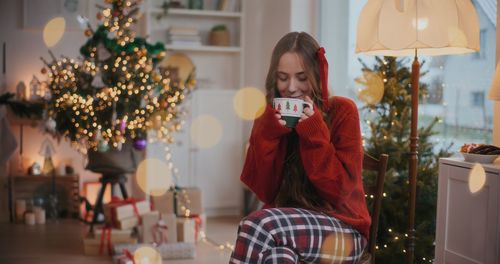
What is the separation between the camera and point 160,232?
3.61 m

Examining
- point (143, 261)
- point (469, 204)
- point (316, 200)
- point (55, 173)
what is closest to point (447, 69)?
point (469, 204)

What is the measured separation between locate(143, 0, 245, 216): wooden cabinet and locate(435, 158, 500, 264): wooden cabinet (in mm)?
2687

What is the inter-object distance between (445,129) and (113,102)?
1943mm

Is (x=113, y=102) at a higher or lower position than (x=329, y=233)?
higher

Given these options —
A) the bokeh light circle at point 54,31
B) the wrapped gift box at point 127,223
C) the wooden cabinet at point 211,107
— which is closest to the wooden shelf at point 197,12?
the wooden cabinet at point 211,107

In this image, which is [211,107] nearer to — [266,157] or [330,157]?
[266,157]

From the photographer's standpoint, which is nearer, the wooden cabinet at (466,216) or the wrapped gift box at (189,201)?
the wooden cabinet at (466,216)

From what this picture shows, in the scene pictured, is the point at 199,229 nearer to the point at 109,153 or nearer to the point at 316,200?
the point at 109,153

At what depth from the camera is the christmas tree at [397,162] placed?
2.78 metres

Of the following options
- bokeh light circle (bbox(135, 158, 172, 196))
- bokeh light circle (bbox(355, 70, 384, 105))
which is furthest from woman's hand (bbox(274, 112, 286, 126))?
bokeh light circle (bbox(135, 158, 172, 196))

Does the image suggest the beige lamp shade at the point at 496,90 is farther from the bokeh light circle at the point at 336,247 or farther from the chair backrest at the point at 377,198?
the bokeh light circle at the point at 336,247

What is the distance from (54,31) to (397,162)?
3102 mm

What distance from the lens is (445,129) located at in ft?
10.7

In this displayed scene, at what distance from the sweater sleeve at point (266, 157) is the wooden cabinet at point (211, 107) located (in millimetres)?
2722
